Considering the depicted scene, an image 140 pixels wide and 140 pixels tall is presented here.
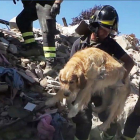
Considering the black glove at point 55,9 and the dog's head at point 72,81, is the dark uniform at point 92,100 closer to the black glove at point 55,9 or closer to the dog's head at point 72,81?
the dog's head at point 72,81

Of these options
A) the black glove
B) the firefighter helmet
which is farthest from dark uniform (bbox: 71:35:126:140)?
the black glove

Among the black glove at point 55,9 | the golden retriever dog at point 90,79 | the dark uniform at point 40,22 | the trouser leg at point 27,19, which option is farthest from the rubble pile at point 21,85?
the golden retriever dog at point 90,79

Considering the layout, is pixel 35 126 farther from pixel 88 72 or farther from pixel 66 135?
pixel 88 72

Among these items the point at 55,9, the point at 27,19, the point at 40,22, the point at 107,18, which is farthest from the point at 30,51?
the point at 107,18

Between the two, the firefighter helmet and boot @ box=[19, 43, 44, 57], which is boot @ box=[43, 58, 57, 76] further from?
the firefighter helmet

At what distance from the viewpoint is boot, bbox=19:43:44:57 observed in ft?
22.6

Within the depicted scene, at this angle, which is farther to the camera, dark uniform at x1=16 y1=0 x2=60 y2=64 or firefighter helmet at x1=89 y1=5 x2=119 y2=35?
dark uniform at x1=16 y1=0 x2=60 y2=64

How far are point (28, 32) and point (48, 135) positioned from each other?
2937 mm

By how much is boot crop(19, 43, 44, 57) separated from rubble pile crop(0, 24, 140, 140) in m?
0.12

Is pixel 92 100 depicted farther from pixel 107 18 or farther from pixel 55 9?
pixel 55 9

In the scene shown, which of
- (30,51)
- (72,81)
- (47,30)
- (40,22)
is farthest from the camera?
(30,51)

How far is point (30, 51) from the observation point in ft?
22.9

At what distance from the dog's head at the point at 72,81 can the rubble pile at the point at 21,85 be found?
2.02 meters

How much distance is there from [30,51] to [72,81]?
4271mm
